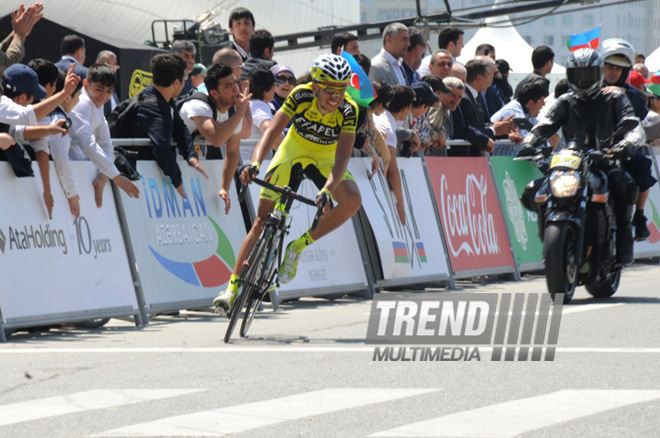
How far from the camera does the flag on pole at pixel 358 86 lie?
1051 cm

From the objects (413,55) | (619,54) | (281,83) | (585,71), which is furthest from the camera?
(413,55)

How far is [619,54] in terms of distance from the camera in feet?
41.1

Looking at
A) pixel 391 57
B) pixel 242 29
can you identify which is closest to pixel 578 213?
pixel 391 57

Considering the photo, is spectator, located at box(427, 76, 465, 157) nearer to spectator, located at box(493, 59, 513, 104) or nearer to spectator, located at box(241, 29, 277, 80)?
spectator, located at box(241, 29, 277, 80)

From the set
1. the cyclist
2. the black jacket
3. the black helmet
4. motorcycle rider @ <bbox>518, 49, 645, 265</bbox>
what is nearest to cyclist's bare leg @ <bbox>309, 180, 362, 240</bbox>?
the cyclist

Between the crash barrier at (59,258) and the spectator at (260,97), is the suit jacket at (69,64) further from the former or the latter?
the crash barrier at (59,258)

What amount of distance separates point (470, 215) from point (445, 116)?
117cm

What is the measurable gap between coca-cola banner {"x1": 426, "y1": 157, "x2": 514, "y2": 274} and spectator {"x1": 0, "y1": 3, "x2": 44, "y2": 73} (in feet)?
15.7

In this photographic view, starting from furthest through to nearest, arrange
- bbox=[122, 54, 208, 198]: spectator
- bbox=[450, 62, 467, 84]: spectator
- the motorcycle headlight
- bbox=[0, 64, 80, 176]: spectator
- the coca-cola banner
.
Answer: bbox=[450, 62, 467, 84]: spectator, the coca-cola banner, the motorcycle headlight, bbox=[122, 54, 208, 198]: spectator, bbox=[0, 64, 80, 176]: spectator

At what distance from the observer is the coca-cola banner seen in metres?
14.6

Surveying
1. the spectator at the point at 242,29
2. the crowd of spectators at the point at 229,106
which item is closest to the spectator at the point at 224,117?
the crowd of spectators at the point at 229,106

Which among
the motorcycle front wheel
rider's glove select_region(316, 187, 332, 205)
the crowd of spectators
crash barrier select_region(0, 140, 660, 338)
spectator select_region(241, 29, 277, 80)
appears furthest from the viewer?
spectator select_region(241, 29, 277, 80)

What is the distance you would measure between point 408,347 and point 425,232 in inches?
207

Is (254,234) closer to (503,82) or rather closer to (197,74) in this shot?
(197,74)
